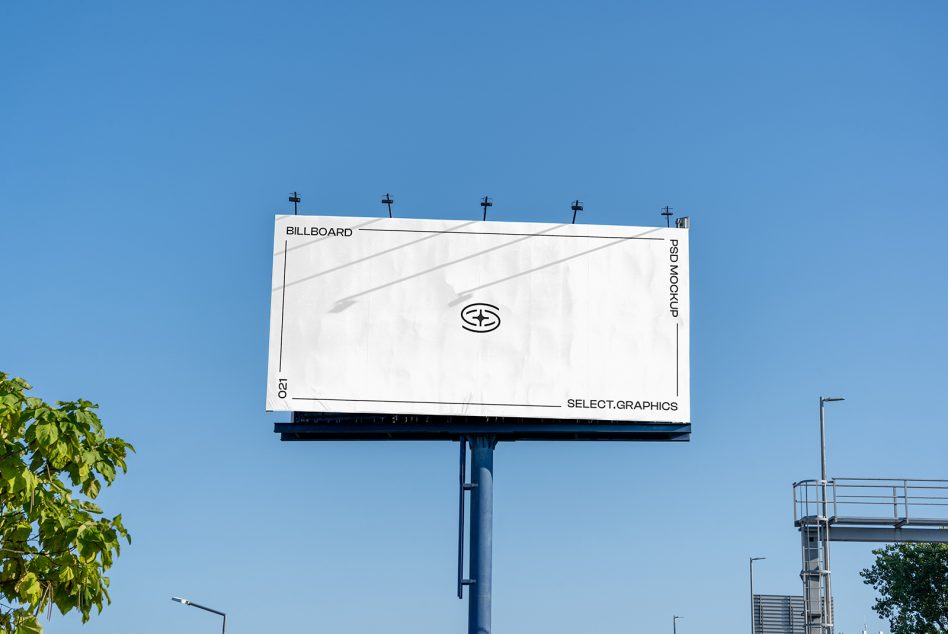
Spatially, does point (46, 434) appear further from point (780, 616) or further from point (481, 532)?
point (780, 616)

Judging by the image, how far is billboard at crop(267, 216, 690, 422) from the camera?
127 ft

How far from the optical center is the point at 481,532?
38312 millimetres

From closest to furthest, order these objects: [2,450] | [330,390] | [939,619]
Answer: [2,450] → [330,390] → [939,619]

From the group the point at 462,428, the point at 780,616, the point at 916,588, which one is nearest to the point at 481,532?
the point at 462,428

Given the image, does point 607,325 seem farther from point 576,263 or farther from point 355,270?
point 355,270

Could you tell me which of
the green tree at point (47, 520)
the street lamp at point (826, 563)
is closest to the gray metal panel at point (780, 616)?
the street lamp at point (826, 563)

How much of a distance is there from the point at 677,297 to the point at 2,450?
2622 cm

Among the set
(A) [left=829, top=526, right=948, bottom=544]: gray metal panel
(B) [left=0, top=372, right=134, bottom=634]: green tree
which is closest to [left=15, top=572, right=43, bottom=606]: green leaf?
(B) [left=0, top=372, right=134, bottom=634]: green tree

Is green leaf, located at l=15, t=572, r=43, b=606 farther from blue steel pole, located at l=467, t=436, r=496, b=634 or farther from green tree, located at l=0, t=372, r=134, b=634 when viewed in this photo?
blue steel pole, located at l=467, t=436, r=496, b=634

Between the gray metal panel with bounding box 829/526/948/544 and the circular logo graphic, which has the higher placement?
the circular logo graphic

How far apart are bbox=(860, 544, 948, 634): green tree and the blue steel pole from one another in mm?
40648

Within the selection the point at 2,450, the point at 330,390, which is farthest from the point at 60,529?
the point at 330,390

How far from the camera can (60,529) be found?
16.4 m

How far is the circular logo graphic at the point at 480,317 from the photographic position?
129 feet
